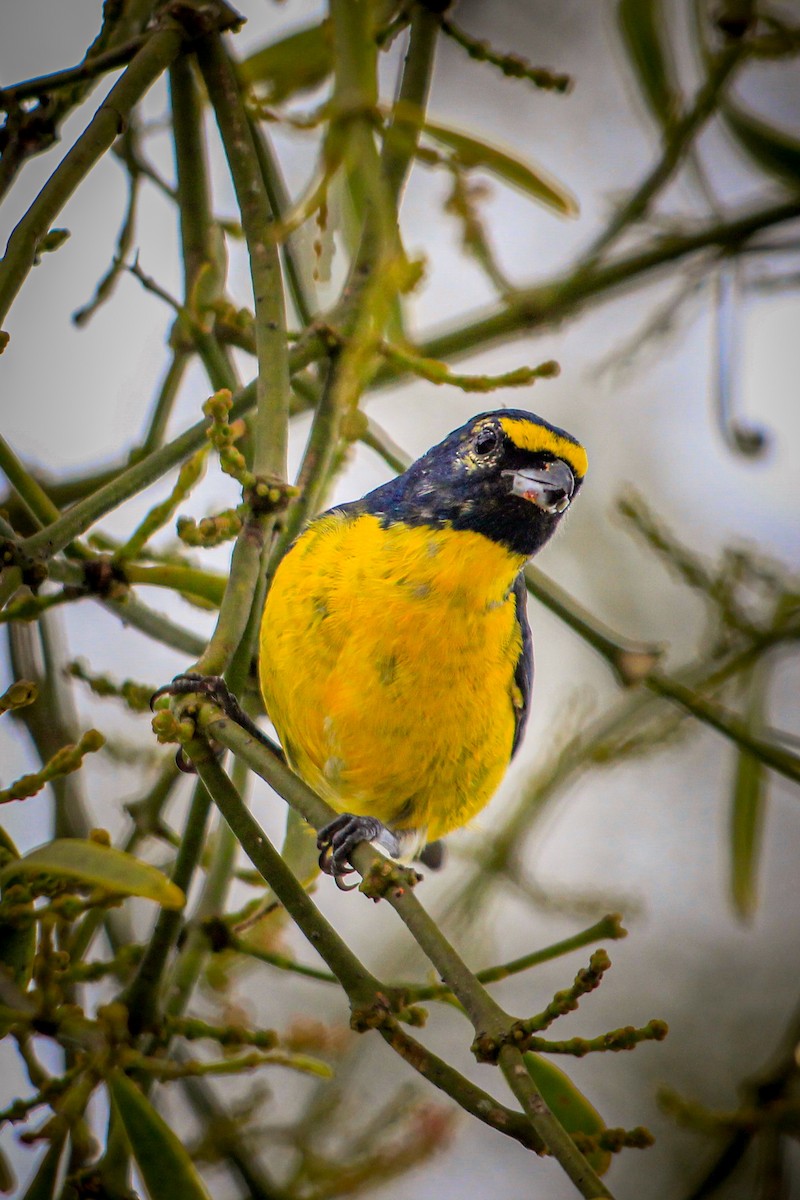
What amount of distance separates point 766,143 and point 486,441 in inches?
38.9

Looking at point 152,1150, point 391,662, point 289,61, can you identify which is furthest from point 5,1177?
point 289,61

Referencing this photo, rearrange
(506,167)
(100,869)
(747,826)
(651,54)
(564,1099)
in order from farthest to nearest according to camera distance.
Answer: (747,826) → (651,54) → (506,167) → (564,1099) → (100,869)

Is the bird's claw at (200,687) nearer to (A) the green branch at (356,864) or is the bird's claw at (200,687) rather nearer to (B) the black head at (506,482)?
(A) the green branch at (356,864)

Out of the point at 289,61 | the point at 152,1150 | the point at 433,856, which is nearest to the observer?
the point at 152,1150

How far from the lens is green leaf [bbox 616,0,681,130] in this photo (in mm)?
2617

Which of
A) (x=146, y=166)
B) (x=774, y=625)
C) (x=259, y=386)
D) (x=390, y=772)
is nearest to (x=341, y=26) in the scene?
(x=259, y=386)

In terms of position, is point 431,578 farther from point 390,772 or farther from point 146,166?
point 146,166

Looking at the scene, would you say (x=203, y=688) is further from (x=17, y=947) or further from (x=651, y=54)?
(x=651, y=54)

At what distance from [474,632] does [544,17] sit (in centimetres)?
352

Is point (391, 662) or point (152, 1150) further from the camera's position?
point (391, 662)

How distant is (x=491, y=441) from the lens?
2.49m

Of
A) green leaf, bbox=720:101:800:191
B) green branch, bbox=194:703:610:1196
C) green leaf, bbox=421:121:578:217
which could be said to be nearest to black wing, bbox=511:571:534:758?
green leaf, bbox=421:121:578:217

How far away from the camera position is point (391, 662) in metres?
2.41

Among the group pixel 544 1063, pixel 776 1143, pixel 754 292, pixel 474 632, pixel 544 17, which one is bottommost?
pixel 544 1063
